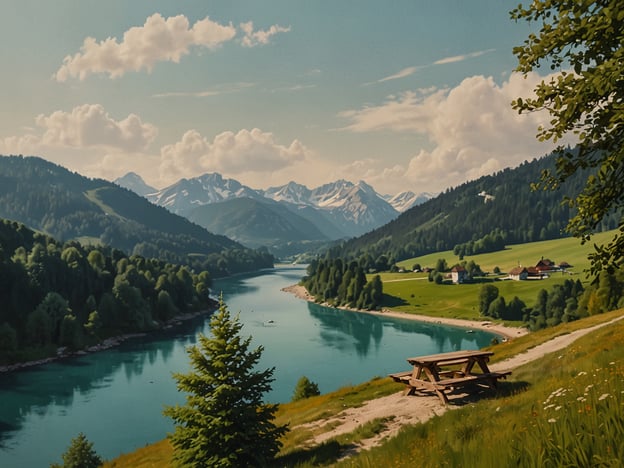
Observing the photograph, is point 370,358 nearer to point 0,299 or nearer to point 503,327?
point 503,327

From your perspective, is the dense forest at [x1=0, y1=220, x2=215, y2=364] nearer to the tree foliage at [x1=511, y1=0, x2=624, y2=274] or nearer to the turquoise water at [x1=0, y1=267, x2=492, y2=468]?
the turquoise water at [x1=0, y1=267, x2=492, y2=468]

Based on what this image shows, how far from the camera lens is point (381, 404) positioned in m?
25.8

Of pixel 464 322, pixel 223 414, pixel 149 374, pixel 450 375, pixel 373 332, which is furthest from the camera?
pixel 464 322

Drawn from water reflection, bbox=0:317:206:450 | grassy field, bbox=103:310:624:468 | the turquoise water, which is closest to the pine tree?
grassy field, bbox=103:310:624:468

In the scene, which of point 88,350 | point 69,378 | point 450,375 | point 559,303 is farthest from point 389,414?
point 559,303

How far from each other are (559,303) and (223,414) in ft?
462

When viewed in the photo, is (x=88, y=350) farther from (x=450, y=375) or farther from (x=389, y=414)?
(x=389, y=414)

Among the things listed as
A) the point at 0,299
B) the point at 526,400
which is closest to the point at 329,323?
the point at 0,299

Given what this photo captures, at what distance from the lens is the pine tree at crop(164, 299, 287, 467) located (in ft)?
60.2

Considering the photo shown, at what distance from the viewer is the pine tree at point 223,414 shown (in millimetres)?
18359

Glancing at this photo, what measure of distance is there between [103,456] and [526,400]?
173 feet

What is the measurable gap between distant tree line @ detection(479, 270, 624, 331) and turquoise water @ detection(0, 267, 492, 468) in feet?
60.2

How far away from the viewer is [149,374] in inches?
3681

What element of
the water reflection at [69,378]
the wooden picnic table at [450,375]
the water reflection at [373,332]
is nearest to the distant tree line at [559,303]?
the water reflection at [373,332]
